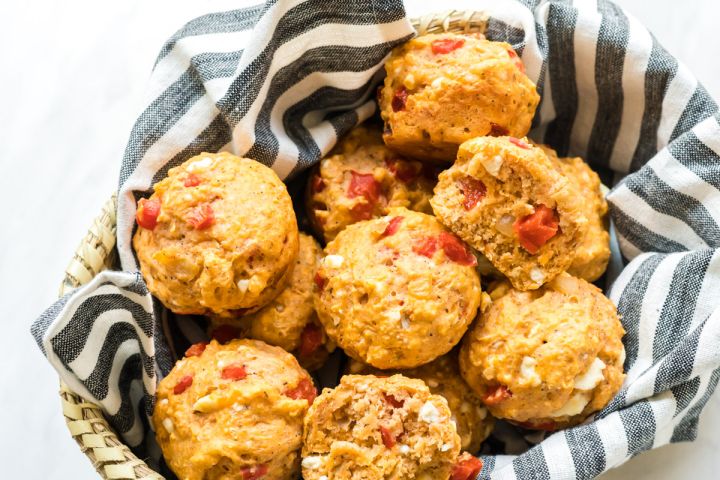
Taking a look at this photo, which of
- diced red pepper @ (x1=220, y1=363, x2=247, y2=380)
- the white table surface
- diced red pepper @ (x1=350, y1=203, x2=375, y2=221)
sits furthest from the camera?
the white table surface

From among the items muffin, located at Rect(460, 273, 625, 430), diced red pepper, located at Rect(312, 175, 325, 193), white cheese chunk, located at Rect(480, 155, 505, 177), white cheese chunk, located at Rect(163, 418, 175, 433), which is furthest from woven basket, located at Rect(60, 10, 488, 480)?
muffin, located at Rect(460, 273, 625, 430)

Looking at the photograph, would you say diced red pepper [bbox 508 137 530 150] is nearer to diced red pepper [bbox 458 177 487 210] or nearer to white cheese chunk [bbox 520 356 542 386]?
diced red pepper [bbox 458 177 487 210]

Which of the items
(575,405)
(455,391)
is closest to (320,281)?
(455,391)

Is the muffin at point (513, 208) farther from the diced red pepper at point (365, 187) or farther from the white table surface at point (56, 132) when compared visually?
the white table surface at point (56, 132)

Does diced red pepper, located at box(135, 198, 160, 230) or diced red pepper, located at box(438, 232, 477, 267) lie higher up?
diced red pepper, located at box(135, 198, 160, 230)

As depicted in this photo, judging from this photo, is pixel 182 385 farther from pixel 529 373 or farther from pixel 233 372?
pixel 529 373

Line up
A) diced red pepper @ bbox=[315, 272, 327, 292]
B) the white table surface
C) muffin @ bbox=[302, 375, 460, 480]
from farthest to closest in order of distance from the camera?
the white table surface < diced red pepper @ bbox=[315, 272, 327, 292] < muffin @ bbox=[302, 375, 460, 480]

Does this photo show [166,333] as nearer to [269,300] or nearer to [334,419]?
[269,300]
